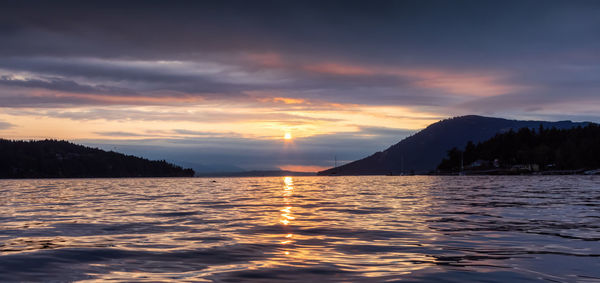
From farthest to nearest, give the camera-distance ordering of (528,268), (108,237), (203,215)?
(203,215) → (108,237) → (528,268)

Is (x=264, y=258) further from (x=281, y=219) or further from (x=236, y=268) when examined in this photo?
(x=281, y=219)

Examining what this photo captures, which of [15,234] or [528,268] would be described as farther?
[15,234]

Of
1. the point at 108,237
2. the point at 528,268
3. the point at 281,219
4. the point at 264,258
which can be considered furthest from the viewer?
the point at 281,219

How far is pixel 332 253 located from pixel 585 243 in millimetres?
8835

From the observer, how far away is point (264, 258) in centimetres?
1462

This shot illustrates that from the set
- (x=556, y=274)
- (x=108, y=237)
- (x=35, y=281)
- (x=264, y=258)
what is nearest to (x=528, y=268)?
(x=556, y=274)

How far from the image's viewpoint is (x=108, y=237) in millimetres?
19172

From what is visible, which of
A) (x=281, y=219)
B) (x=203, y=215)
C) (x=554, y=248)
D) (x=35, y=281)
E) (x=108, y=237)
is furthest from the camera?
(x=203, y=215)

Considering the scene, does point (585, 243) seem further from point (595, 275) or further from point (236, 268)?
point (236, 268)

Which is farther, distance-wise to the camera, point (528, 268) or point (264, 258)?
point (264, 258)

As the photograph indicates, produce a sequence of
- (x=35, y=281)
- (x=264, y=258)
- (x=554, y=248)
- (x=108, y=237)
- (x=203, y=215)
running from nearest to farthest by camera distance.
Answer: (x=35, y=281)
(x=264, y=258)
(x=554, y=248)
(x=108, y=237)
(x=203, y=215)

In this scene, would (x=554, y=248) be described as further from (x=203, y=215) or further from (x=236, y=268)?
(x=203, y=215)

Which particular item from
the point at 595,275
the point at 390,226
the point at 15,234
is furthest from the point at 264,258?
the point at 15,234

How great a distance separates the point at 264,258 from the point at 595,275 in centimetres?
848
